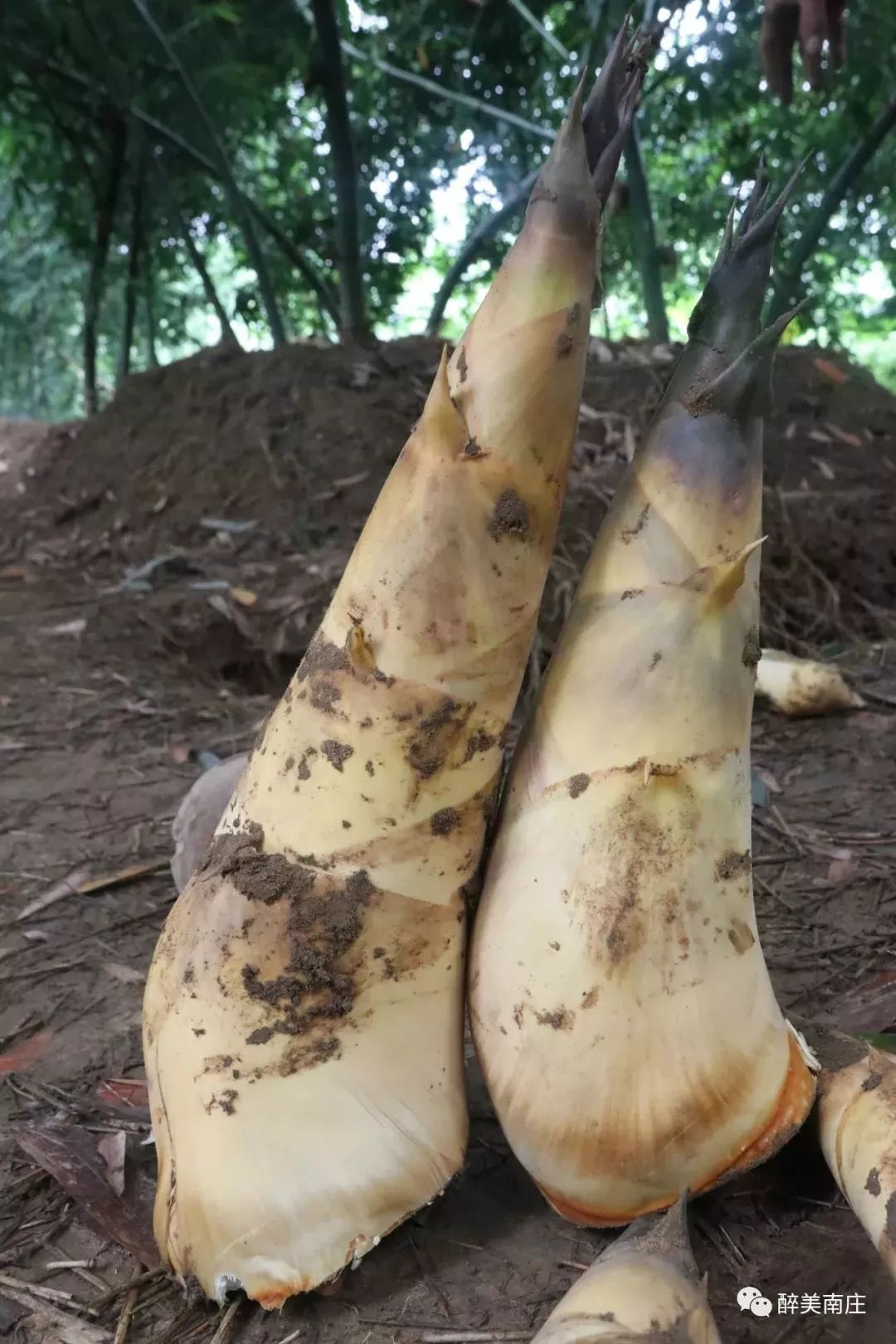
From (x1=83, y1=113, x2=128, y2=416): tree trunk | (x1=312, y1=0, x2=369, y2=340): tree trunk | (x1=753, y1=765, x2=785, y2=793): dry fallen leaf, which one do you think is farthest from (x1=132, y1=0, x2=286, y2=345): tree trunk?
(x1=753, y1=765, x2=785, y2=793): dry fallen leaf

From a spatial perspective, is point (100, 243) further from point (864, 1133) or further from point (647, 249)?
point (864, 1133)

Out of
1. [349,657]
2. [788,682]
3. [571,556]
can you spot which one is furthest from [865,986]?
[571,556]

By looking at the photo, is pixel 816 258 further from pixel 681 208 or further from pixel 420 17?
pixel 420 17

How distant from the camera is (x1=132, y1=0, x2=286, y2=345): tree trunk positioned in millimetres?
5278

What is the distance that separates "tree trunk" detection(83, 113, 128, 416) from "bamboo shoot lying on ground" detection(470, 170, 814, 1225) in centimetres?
624

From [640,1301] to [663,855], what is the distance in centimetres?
36

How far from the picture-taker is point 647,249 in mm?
5945

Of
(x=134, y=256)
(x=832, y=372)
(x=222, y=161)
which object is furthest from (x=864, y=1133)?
(x=134, y=256)

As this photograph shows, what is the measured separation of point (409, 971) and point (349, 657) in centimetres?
34

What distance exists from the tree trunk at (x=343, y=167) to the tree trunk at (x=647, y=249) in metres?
1.68

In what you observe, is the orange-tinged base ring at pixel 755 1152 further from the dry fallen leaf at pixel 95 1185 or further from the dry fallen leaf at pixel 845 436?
the dry fallen leaf at pixel 845 436

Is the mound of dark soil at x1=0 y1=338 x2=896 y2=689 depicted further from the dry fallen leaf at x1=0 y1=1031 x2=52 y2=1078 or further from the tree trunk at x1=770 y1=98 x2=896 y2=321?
the dry fallen leaf at x1=0 y1=1031 x2=52 y2=1078

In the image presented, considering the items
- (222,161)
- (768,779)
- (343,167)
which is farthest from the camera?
(222,161)

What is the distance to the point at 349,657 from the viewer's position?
3.23 ft
